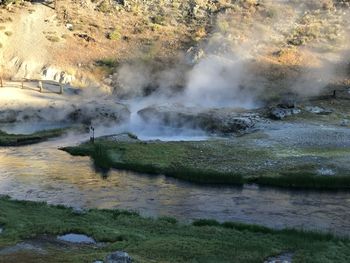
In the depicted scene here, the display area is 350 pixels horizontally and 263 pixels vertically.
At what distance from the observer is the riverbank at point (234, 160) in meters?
31.5

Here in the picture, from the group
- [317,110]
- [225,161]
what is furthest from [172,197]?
[317,110]

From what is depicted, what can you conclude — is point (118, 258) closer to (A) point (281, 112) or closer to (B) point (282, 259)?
(B) point (282, 259)

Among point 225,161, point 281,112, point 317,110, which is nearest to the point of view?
point 225,161

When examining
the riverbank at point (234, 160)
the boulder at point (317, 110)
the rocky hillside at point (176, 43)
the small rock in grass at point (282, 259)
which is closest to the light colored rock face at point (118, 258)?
the small rock in grass at point (282, 259)

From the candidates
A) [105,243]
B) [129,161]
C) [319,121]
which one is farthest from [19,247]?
[319,121]

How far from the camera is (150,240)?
19766 millimetres

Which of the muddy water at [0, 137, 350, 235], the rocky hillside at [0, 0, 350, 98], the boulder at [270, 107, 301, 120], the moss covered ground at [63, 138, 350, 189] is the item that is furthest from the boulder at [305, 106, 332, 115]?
the muddy water at [0, 137, 350, 235]

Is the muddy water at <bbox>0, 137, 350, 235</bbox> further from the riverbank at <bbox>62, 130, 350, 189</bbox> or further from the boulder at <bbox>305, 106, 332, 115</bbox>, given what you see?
the boulder at <bbox>305, 106, 332, 115</bbox>

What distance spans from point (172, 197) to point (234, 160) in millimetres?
7987

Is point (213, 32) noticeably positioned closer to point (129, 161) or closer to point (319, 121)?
point (319, 121)

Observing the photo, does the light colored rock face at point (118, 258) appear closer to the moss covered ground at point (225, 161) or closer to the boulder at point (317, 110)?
the moss covered ground at point (225, 161)

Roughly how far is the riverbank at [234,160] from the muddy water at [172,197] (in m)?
1.08

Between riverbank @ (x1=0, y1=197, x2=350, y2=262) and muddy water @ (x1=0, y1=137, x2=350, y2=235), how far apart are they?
8.29 ft

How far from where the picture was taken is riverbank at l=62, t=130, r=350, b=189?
103ft
